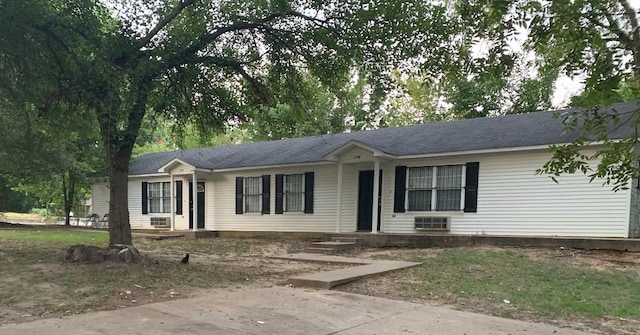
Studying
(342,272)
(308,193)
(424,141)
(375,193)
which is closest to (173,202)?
(308,193)

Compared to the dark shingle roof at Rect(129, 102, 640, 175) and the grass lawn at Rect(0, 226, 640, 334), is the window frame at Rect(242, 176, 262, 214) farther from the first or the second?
the grass lawn at Rect(0, 226, 640, 334)

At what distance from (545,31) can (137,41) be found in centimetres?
751

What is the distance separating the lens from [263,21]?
923 centimetres

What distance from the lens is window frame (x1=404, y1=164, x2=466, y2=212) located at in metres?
13.2

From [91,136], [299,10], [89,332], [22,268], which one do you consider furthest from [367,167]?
[89,332]

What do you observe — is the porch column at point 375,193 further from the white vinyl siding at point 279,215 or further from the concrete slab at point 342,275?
the concrete slab at point 342,275

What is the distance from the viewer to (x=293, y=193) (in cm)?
1645

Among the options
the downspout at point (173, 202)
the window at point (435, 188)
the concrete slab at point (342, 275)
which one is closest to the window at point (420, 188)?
the window at point (435, 188)

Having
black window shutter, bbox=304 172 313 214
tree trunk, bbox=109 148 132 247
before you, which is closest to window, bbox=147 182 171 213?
black window shutter, bbox=304 172 313 214

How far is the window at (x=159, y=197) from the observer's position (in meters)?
19.7

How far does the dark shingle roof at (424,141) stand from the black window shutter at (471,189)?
60 cm

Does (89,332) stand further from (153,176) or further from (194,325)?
(153,176)

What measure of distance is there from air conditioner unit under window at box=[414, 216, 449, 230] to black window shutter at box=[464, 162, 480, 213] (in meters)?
0.72

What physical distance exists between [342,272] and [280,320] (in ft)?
10.9
